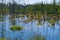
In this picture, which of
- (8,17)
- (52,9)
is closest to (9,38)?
(8,17)

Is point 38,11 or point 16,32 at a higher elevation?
point 38,11

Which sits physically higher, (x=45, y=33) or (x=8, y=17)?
(x=8, y=17)

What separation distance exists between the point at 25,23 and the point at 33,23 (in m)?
0.15

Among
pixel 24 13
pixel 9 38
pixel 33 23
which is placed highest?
pixel 24 13

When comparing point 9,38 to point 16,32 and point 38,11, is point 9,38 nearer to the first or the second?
point 16,32

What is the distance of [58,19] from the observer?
3.17 metres

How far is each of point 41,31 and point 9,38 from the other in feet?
1.96

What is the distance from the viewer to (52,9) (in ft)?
10.4

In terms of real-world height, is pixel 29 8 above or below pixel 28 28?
above

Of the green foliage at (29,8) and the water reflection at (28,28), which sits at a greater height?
the green foliage at (29,8)

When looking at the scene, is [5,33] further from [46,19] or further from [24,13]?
[46,19]

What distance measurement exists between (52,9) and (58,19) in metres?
0.22

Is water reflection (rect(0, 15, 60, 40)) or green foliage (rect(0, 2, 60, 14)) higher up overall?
green foliage (rect(0, 2, 60, 14))

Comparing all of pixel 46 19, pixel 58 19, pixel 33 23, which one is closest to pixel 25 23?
pixel 33 23
